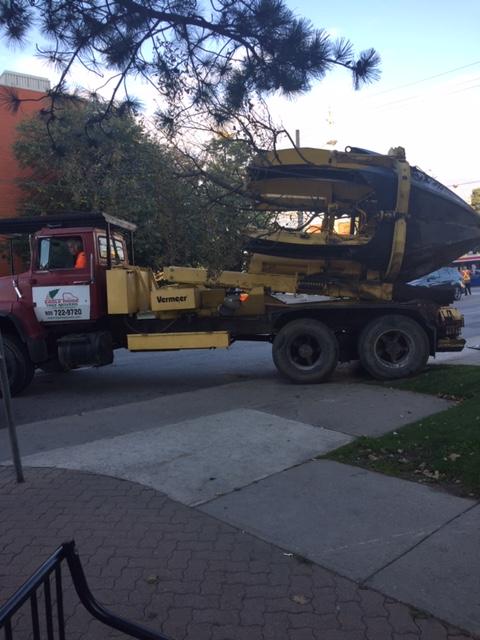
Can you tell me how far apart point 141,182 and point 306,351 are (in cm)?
799

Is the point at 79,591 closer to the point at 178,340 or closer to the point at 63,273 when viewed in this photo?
the point at 178,340

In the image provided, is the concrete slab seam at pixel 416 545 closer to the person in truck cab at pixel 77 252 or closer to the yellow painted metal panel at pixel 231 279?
the yellow painted metal panel at pixel 231 279

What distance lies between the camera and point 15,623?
297 cm

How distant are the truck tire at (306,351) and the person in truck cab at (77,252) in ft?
10.7

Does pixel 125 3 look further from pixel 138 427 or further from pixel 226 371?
pixel 226 371

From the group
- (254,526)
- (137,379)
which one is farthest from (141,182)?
(254,526)

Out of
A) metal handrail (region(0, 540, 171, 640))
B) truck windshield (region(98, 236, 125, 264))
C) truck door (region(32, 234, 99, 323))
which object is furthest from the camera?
truck windshield (region(98, 236, 125, 264))

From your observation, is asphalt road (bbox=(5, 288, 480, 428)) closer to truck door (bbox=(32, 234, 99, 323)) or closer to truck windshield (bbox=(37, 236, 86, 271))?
truck door (bbox=(32, 234, 99, 323))

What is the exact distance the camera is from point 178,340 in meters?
9.33

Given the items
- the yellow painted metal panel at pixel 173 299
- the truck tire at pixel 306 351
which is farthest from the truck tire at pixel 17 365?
the truck tire at pixel 306 351

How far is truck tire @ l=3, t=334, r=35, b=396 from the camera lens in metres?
8.96

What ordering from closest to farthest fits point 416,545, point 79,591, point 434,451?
point 79,591, point 416,545, point 434,451

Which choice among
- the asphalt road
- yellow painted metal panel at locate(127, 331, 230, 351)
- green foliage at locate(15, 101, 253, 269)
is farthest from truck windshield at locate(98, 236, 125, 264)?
the asphalt road

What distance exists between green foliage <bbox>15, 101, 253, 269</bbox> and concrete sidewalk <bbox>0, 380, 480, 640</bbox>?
2815mm
